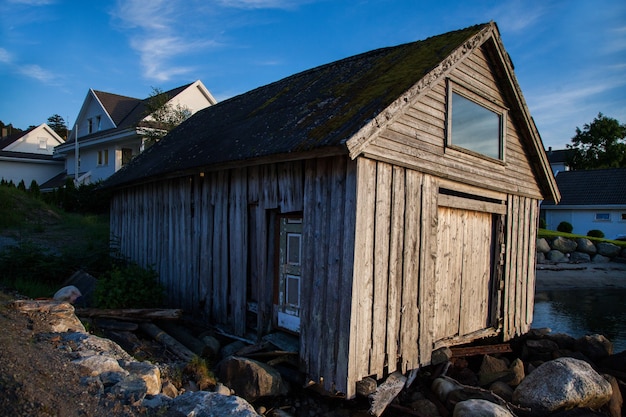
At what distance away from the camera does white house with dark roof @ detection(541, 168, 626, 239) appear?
33.9 metres

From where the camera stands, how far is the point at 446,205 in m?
7.83

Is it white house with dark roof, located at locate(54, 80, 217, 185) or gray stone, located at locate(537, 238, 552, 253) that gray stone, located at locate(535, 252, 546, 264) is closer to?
gray stone, located at locate(537, 238, 552, 253)

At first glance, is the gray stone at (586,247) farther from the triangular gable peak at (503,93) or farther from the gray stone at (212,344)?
the gray stone at (212,344)

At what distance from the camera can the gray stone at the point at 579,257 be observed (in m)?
26.6

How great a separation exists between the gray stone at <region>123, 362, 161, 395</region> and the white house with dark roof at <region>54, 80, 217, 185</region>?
20.7 m

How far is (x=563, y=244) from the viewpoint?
27.5 meters

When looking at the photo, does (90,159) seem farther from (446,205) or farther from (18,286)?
(446,205)

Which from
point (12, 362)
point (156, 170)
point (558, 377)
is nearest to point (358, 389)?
point (558, 377)

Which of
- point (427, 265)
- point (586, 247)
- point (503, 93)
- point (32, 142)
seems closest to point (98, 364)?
point (427, 265)

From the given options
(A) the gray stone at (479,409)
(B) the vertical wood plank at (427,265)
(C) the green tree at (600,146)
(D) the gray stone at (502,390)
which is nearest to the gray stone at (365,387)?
(A) the gray stone at (479,409)

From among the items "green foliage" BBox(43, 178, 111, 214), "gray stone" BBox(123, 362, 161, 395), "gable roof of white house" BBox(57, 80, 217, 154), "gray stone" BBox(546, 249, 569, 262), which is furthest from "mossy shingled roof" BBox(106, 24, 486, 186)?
"gray stone" BBox(546, 249, 569, 262)

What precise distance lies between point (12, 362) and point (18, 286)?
20.5 ft

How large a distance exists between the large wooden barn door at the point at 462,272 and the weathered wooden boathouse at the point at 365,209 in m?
0.04

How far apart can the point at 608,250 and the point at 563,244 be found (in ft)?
8.97
